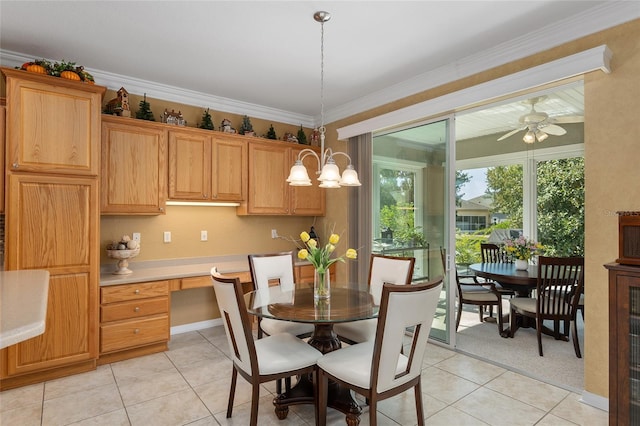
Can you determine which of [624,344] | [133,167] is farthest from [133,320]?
[624,344]

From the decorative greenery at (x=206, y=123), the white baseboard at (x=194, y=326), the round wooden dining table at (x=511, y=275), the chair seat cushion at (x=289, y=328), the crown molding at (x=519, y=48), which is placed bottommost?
the white baseboard at (x=194, y=326)

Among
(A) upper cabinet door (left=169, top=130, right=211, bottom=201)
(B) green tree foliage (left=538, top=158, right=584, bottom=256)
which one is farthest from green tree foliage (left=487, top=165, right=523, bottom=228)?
(A) upper cabinet door (left=169, top=130, right=211, bottom=201)

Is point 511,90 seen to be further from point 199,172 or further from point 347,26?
point 199,172

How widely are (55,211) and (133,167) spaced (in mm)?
831

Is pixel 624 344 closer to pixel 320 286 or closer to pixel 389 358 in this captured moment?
pixel 389 358

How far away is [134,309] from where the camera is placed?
3.26 meters

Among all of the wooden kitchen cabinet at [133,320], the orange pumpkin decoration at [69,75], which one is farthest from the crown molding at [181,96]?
the wooden kitchen cabinet at [133,320]

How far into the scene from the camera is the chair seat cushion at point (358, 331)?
8.68 ft

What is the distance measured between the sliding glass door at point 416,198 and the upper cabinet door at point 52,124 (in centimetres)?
298

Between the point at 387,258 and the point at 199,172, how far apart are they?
2.27 metres

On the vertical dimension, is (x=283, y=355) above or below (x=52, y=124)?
below

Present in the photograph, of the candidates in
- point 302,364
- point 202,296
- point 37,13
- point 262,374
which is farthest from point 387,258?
point 37,13

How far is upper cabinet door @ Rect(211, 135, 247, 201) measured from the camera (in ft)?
13.1

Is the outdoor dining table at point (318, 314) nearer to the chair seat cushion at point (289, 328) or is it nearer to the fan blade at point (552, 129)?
the chair seat cushion at point (289, 328)
